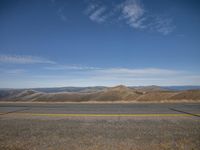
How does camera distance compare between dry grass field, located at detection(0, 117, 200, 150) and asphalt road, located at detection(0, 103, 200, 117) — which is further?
asphalt road, located at detection(0, 103, 200, 117)

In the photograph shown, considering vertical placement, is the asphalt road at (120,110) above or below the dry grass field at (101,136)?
above

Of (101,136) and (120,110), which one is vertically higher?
(120,110)

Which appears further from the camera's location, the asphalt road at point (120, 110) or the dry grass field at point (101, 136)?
the asphalt road at point (120, 110)

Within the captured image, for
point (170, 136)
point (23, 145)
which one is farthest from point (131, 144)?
point (23, 145)

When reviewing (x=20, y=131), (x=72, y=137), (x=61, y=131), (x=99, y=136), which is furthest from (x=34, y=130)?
(x=99, y=136)

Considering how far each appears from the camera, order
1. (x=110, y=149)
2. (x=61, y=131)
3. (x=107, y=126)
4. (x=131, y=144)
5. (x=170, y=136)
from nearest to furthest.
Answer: (x=110, y=149)
(x=131, y=144)
(x=170, y=136)
(x=61, y=131)
(x=107, y=126)

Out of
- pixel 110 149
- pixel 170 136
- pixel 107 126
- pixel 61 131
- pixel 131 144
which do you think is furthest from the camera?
pixel 107 126

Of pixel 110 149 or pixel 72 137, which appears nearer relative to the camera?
pixel 110 149

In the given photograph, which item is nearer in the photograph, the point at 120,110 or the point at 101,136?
the point at 101,136

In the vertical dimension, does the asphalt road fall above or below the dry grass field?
above

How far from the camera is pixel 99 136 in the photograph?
16.0ft

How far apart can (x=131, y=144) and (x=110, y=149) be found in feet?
2.24

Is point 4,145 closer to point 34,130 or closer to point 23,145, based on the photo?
point 23,145

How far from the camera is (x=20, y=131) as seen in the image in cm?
558
